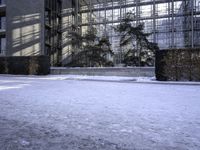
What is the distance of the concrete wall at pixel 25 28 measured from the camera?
25.8 m

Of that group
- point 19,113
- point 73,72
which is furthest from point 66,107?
point 73,72

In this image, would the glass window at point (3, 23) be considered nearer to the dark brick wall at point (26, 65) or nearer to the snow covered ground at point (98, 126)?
the dark brick wall at point (26, 65)

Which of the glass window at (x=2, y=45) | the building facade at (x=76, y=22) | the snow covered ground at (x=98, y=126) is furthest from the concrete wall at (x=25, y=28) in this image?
the snow covered ground at (x=98, y=126)

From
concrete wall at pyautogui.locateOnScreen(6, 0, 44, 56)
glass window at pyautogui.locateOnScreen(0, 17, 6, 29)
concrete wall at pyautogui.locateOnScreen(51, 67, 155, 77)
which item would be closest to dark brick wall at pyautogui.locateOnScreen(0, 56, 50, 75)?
concrete wall at pyautogui.locateOnScreen(51, 67, 155, 77)

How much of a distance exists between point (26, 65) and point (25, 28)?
317 inches

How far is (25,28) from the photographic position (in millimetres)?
26062

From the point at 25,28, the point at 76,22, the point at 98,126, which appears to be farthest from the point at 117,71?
the point at 76,22

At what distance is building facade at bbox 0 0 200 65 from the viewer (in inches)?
1026

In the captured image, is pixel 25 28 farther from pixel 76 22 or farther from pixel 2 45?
pixel 76 22

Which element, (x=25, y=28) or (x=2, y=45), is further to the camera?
(x=2, y=45)

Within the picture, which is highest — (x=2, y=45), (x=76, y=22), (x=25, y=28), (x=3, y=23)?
(x=76, y=22)

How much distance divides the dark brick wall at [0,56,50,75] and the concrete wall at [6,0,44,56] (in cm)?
505

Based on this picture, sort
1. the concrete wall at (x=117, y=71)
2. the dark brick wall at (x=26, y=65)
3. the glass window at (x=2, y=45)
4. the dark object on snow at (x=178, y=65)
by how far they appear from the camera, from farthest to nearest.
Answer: the glass window at (x=2, y=45)
the dark brick wall at (x=26, y=65)
the concrete wall at (x=117, y=71)
the dark object on snow at (x=178, y=65)

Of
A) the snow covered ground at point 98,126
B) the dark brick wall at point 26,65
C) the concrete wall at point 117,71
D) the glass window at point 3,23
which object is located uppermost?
the glass window at point 3,23
